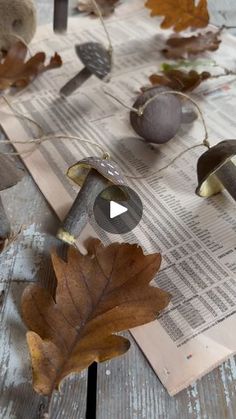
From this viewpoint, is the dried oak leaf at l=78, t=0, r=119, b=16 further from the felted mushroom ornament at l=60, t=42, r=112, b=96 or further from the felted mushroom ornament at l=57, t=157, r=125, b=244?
the felted mushroom ornament at l=57, t=157, r=125, b=244

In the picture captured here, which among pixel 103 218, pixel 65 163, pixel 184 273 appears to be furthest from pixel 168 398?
pixel 65 163

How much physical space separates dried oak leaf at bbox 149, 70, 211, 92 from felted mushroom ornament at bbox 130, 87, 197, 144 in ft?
0.56

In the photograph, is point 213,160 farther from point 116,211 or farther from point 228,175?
point 116,211

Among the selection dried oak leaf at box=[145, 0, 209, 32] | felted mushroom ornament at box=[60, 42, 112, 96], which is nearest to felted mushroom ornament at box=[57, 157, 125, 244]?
felted mushroom ornament at box=[60, 42, 112, 96]

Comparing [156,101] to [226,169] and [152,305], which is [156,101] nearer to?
[226,169]

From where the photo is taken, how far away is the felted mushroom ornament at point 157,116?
798 mm

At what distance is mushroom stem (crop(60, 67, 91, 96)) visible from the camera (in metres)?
1.02

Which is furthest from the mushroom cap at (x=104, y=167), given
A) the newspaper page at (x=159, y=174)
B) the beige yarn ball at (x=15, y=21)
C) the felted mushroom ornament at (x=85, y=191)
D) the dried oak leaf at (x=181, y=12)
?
A: the dried oak leaf at (x=181, y=12)

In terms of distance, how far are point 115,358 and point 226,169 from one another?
12.9 inches

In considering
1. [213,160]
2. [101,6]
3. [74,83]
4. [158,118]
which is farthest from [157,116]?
[101,6]

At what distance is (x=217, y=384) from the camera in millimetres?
537

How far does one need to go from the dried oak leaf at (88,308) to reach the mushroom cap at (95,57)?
1.58ft

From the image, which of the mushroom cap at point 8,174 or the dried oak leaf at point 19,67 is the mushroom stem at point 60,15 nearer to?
the dried oak leaf at point 19,67

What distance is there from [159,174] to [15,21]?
0.53 meters
